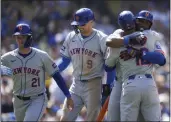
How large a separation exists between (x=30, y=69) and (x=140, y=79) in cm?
179

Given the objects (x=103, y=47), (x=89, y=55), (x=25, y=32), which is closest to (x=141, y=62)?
(x=103, y=47)

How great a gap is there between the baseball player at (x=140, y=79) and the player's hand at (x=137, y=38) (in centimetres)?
8

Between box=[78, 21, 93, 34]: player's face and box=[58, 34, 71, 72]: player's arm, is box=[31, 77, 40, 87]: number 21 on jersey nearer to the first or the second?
box=[58, 34, 71, 72]: player's arm

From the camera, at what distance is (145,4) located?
884 inches

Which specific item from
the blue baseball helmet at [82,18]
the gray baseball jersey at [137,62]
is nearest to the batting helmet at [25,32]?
the blue baseball helmet at [82,18]

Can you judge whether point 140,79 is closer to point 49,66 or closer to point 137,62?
point 137,62

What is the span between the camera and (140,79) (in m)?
8.55

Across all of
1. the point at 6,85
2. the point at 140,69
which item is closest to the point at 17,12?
the point at 6,85

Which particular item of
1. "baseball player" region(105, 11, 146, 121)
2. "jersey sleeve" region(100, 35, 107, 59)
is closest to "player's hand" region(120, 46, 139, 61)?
"baseball player" region(105, 11, 146, 121)

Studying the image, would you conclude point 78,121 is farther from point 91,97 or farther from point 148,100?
point 148,100

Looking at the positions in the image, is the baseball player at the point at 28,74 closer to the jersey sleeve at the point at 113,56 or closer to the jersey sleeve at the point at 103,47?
the jersey sleeve at the point at 103,47

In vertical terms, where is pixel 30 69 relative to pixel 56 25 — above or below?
below

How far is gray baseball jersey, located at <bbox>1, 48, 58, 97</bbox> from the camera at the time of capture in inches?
376

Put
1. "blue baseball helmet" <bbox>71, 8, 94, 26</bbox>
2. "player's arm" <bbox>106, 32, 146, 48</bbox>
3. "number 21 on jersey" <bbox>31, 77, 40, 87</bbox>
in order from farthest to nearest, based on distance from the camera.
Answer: "blue baseball helmet" <bbox>71, 8, 94, 26</bbox>
"number 21 on jersey" <bbox>31, 77, 40, 87</bbox>
"player's arm" <bbox>106, 32, 146, 48</bbox>
